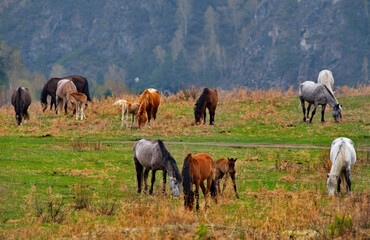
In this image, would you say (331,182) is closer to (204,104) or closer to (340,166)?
(340,166)

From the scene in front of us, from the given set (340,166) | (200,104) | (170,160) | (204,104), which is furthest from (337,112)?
(170,160)

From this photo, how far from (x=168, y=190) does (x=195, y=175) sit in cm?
211

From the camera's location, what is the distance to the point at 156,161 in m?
13.8

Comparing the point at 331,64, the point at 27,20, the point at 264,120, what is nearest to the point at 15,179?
the point at 264,120

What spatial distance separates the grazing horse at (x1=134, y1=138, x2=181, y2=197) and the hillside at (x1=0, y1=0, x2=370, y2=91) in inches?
4322

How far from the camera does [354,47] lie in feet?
419

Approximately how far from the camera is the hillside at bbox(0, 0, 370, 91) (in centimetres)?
13262

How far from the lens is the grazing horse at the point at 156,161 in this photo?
13.1 meters

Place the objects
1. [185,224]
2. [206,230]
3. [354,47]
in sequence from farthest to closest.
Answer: [354,47] → [185,224] → [206,230]

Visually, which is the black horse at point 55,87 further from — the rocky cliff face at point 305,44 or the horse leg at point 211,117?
the rocky cliff face at point 305,44

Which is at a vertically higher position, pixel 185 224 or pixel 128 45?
pixel 128 45

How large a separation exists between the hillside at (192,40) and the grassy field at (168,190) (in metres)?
96.3

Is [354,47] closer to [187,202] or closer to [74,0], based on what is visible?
[74,0]

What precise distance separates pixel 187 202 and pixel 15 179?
5.96 meters
